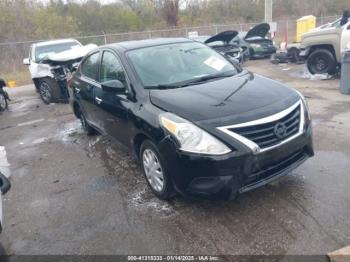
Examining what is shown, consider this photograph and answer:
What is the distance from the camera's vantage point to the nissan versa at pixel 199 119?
3125 mm

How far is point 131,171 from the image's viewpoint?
4738mm

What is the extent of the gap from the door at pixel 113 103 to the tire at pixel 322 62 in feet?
23.8

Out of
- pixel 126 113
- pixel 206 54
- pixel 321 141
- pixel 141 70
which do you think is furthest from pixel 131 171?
pixel 321 141

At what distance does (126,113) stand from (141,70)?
1.85 ft

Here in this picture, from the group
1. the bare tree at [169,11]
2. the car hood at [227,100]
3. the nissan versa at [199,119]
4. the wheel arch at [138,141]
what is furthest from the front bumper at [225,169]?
the bare tree at [169,11]

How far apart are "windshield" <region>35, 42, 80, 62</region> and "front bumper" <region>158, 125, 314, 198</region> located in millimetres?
A: 8727

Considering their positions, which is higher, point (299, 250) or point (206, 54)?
point (206, 54)

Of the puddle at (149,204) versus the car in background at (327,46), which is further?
the car in background at (327,46)

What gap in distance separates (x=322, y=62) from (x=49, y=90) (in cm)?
797

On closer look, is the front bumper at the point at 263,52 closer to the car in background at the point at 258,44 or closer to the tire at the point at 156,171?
the car in background at the point at 258,44

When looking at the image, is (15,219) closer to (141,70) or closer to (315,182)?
(141,70)

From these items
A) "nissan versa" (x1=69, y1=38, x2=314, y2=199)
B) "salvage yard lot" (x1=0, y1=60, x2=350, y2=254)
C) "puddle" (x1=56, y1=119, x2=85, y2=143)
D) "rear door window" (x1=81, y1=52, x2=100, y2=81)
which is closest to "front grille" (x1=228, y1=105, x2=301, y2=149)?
"nissan versa" (x1=69, y1=38, x2=314, y2=199)

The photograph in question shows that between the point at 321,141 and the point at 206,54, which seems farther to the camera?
the point at 321,141

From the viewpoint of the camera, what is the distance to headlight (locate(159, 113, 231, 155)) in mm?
3094
